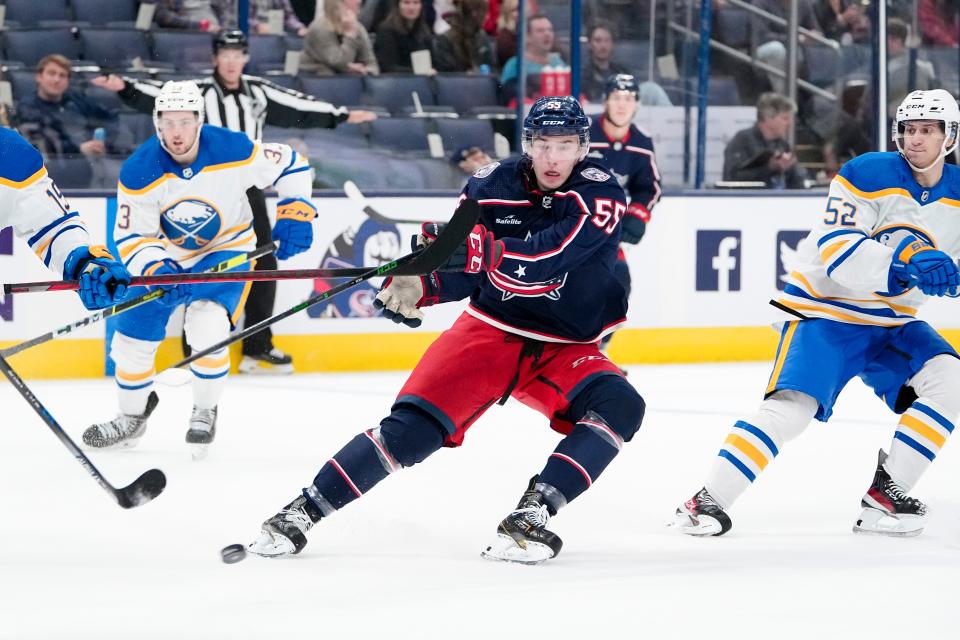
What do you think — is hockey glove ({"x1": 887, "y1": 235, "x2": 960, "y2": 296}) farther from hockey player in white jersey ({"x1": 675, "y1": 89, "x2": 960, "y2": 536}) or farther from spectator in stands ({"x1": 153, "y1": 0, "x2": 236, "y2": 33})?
spectator in stands ({"x1": 153, "y1": 0, "x2": 236, "y2": 33})

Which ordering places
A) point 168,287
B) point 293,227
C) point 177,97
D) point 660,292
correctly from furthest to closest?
point 660,292, point 293,227, point 177,97, point 168,287

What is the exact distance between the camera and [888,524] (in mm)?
3180

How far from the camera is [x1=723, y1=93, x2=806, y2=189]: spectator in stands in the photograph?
6629 mm

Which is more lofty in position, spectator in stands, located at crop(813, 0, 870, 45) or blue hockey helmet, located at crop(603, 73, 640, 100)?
spectator in stands, located at crop(813, 0, 870, 45)

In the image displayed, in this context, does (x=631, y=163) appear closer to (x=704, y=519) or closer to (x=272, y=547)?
(x=704, y=519)

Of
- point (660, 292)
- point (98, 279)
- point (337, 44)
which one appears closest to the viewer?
point (98, 279)

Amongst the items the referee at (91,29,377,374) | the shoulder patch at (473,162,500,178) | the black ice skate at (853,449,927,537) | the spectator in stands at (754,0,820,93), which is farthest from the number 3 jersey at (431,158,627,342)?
the spectator in stands at (754,0,820,93)

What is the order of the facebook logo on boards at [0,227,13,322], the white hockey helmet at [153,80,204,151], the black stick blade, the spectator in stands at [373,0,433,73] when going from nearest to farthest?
the black stick blade
the white hockey helmet at [153,80,204,151]
the facebook logo on boards at [0,227,13,322]
the spectator in stands at [373,0,433,73]

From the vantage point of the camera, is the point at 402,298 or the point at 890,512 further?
the point at 890,512

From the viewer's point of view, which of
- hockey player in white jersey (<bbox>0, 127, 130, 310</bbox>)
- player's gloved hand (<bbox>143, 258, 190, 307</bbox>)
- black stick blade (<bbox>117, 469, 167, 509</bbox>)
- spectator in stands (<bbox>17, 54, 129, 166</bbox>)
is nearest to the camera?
black stick blade (<bbox>117, 469, 167, 509</bbox>)

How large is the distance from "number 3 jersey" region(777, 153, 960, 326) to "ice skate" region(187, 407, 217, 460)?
1.81m

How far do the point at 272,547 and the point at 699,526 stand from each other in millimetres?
965

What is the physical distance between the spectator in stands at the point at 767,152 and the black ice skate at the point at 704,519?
143 inches

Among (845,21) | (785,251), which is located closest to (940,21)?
(845,21)
